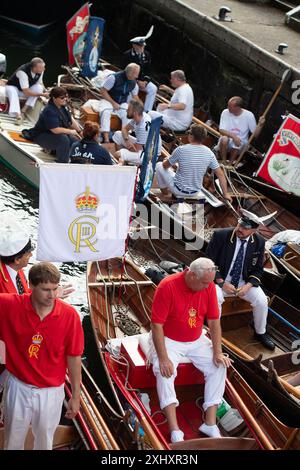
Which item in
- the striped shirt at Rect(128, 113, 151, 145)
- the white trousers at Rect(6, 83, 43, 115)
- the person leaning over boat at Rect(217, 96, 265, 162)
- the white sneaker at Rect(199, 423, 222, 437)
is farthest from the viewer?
the white trousers at Rect(6, 83, 43, 115)

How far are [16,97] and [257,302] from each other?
7.09 m

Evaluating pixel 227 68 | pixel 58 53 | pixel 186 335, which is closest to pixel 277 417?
pixel 186 335

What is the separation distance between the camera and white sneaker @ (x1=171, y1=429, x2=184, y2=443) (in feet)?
18.8

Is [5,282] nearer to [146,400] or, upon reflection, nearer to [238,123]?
[146,400]

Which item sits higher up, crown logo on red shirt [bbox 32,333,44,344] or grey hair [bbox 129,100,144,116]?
crown logo on red shirt [bbox 32,333,44,344]

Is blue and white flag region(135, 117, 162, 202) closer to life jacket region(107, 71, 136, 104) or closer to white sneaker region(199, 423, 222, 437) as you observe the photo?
life jacket region(107, 71, 136, 104)

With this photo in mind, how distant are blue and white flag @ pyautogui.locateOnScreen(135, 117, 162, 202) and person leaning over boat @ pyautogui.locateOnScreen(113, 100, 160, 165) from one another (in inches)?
45.8

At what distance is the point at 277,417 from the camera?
6.76 metres

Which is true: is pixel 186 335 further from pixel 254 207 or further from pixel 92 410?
pixel 254 207

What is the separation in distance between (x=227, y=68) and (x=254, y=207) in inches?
296

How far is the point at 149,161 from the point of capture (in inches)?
359

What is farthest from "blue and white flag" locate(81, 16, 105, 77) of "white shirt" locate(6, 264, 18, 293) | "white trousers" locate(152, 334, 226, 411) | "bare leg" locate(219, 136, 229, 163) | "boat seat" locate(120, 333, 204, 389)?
"white shirt" locate(6, 264, 18, 293)

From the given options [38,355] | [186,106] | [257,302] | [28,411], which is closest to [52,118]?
[186,106]

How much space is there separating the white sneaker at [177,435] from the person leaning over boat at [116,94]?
729cm
